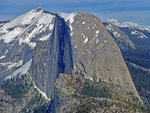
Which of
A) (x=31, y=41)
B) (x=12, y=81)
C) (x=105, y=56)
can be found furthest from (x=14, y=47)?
(x=105, y=56)

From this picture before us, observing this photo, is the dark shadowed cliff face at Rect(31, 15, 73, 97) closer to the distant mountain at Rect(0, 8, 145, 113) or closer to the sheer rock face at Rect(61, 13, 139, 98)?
the distant mountain at Rect(0, 8, 145, 113)

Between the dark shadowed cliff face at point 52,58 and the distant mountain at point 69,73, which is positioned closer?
the distant mountain at point 69,73

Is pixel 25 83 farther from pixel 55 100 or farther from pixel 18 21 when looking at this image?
pixel 18 21

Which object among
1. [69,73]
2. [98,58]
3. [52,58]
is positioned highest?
[52,58]

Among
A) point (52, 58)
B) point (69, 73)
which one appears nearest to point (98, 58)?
point (69, 73)

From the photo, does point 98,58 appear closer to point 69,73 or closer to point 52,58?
point 69,73

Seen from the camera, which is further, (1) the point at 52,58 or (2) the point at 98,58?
(1) the point at 52,58

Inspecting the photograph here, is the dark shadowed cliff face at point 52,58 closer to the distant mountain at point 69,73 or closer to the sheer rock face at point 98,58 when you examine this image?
the distant mountain at point 69,73

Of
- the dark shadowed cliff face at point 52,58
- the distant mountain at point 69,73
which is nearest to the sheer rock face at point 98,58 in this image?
the distant mountain at point 69,73
